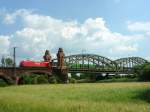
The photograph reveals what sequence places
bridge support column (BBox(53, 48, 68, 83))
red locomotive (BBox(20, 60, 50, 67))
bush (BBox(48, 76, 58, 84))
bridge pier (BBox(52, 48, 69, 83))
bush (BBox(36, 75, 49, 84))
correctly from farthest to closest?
bridge support column (BBox(53, 48, 68, 83)) < bridge pier (BBox(52, 48, 69, 83)) < red locomotive (BBox(20, 60, 50, 67)) < bush (BBox(48, 76, 58, 84)) < bush (BBox(36, 75, 49, 84))

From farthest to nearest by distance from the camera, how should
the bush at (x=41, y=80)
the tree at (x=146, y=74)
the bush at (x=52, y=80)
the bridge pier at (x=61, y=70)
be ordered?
the bridge pier at (x=61, y=70), the bush at (x=52, y=80), the bush at (x=41, y=80), the tree at (x=146, y=74)

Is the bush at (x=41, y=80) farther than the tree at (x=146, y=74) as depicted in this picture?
Yes

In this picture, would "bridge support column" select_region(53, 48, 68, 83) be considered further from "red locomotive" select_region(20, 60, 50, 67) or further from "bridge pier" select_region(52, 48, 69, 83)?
"red locomotive" select_region(20, 60, 50, 67)

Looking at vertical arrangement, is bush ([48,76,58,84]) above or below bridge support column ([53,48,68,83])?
below

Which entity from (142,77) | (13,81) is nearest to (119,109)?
(142,77)

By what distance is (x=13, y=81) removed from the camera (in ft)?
435

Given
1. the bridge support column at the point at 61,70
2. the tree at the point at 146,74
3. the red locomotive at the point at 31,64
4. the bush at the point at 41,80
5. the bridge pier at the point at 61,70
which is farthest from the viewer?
the bridge support column at the point at 61,70

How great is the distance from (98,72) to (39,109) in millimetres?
142262

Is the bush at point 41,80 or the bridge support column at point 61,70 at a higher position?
the bridge support column at point 61,70

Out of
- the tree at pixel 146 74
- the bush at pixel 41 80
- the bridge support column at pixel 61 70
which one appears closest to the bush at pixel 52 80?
the bush at pixel 41 80

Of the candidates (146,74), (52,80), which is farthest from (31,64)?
Result: (146,74)

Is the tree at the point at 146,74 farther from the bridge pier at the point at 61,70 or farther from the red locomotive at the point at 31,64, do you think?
the red locomotive at the point at 31,64

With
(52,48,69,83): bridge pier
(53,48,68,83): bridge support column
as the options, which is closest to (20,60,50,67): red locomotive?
(52,48,69,83): bridge pier

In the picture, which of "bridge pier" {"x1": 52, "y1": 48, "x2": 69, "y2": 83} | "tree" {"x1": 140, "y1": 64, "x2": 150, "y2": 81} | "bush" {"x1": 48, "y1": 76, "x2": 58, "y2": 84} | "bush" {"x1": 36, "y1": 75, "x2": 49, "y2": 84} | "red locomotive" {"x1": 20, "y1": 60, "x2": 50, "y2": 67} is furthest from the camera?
"bridge pier" {"x1": 52, "y1": 48, "x2": 69, "y2": 83}
